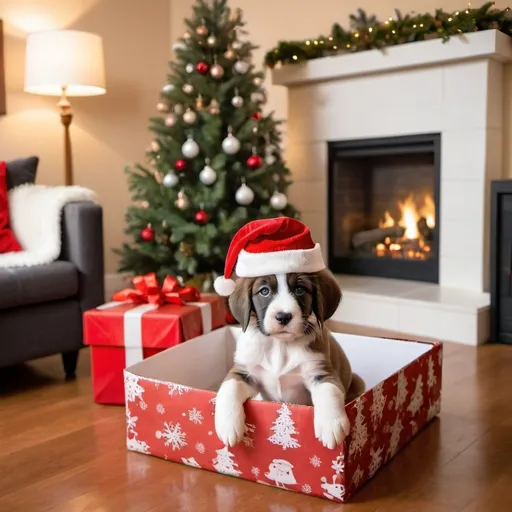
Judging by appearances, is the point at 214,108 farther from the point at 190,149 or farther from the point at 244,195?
the point at 244,195

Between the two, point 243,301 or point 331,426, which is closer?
point 331,426

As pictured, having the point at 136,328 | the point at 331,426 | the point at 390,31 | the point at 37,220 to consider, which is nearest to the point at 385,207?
the point at 390,31

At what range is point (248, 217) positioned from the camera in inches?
135

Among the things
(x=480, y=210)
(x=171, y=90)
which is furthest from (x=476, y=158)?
(x=171, y=90)

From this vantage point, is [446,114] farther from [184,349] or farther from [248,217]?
[184,349]

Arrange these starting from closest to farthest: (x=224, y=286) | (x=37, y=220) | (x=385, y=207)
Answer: (x=224, y=286), (x=37, y=220), (x=385, y=207)

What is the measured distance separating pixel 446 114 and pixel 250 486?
7.96 ft

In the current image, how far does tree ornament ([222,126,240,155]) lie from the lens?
3.32 meters

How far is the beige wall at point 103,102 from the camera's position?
3.79m

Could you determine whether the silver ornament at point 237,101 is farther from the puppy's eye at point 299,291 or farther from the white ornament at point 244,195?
the puppy's eye at point 299,291

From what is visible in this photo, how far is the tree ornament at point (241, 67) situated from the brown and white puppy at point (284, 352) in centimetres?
199

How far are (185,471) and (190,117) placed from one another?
2052mm

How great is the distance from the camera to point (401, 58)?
349 centimetres

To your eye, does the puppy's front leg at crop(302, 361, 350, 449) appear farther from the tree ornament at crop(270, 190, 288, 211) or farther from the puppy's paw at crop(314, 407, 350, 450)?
the tree ornament at crop(270, 190, 288, 211)
